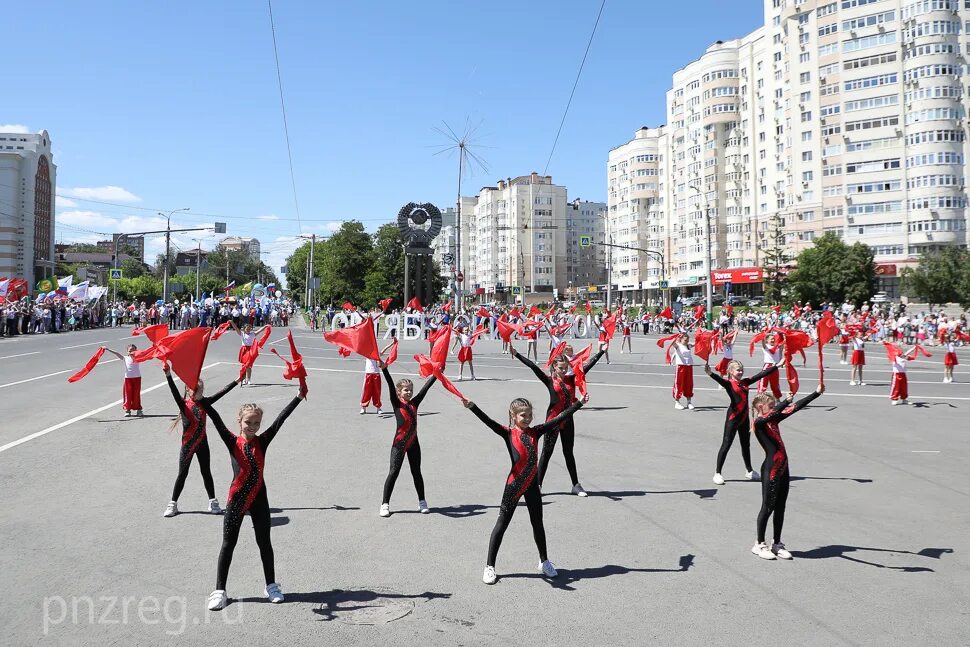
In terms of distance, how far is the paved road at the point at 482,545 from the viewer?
4.89 m

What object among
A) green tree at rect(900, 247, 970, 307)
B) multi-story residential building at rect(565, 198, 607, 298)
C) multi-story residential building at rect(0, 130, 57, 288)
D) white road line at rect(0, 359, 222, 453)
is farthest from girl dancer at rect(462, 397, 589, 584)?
multi-story residential building at rect(565, 198, 607, 298)

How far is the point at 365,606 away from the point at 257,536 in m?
Result: 0.97

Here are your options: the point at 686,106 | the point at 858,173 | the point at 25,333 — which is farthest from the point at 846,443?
the point at 686,106

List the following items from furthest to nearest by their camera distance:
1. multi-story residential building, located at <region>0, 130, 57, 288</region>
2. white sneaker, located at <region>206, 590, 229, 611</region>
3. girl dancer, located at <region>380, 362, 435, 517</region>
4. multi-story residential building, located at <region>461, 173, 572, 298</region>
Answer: multi-story residential building, located at <region>461, 173, 572, 298</region> < multi-story residential building, located at <region>0, 130, 57, 288</region> < girl dancer, located at <region>380, 362, 435, 517</region> < white sneaker, located at <region>206, 590, 229, 611</region>

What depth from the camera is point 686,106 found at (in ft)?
309

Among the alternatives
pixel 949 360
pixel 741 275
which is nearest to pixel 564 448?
pixel 949 360

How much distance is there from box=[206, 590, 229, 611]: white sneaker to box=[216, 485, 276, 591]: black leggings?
0.05m

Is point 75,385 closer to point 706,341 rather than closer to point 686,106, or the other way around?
point 706,341

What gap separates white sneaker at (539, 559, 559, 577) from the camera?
574 centimetres

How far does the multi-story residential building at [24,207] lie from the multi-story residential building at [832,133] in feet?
280

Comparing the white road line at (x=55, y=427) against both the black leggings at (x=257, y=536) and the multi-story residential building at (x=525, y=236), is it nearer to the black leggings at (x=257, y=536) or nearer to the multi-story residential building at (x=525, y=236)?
the black leggings at (x=257, y=536)

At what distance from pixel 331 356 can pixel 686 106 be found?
76.7m

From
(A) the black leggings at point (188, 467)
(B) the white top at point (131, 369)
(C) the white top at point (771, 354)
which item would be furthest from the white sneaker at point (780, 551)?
(B) the white top at point (131, 369)

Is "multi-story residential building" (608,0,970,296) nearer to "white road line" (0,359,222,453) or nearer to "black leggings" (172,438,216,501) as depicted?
"white road line" (0,359,222,453)
